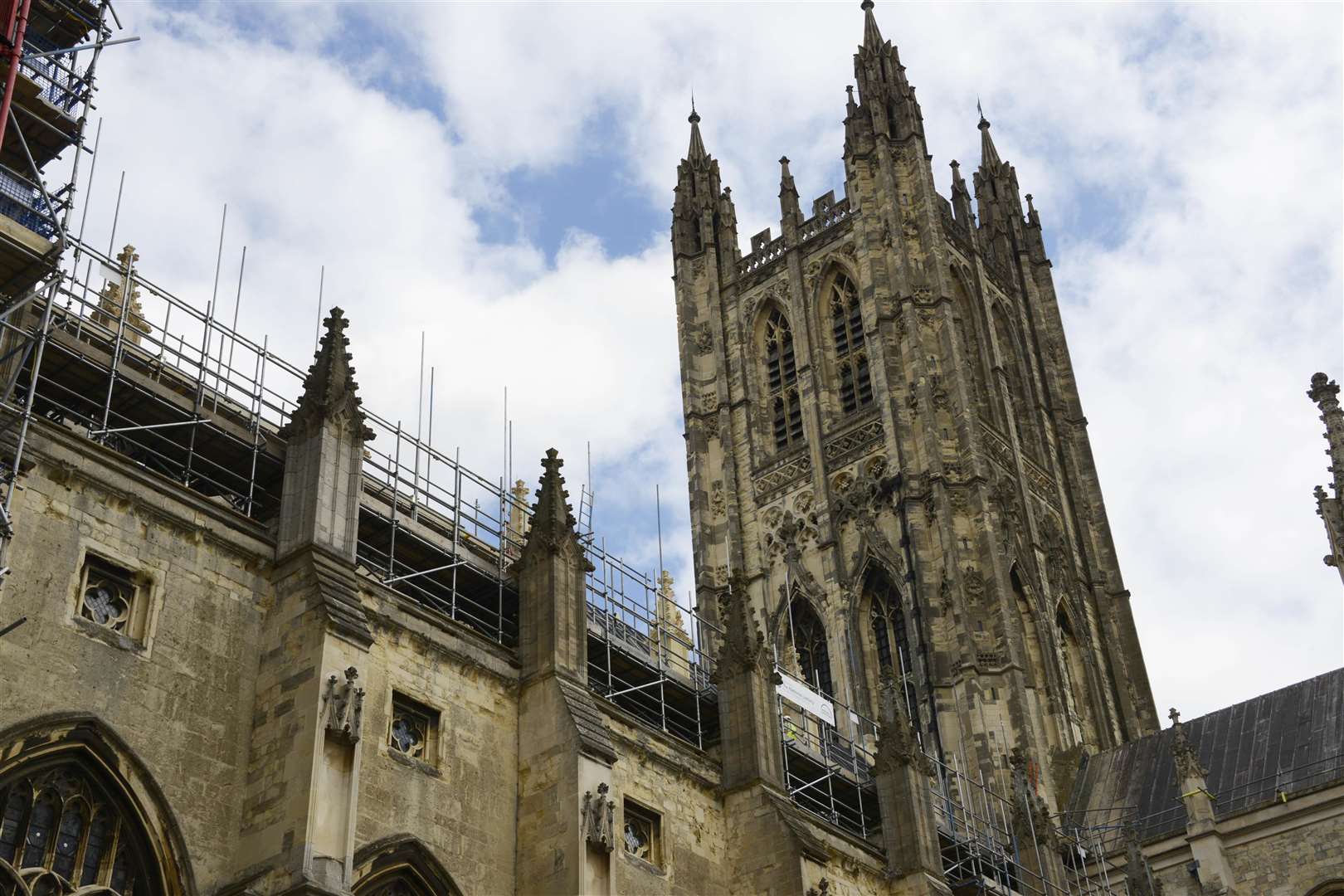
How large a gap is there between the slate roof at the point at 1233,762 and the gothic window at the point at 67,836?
79.8ft

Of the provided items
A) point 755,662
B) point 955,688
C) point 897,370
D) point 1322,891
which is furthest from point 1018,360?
point 755,662

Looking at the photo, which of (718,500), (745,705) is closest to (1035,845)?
(745,705)

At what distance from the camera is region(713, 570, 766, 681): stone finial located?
79.9ft

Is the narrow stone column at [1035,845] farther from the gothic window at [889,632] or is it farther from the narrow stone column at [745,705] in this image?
the narrow stone column at [745,705]

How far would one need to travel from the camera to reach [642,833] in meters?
21.3

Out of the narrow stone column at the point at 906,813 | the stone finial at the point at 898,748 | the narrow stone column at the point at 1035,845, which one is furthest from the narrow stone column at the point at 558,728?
the narrow stone column at the point at 1035,845

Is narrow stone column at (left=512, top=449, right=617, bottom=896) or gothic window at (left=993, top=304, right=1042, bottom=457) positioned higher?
gothic window at (left=993, top=304, right=1042, bottom=457)

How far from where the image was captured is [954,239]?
4806cm

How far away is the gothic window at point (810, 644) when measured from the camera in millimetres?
40812

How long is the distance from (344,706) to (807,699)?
17.6 m

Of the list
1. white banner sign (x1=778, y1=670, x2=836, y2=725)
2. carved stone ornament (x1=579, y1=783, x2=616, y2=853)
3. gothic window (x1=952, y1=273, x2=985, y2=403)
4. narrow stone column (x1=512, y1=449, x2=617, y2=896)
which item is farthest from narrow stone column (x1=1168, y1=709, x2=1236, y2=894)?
carved stone ornament (x1=579, y1=783, x2=616, y2=853)

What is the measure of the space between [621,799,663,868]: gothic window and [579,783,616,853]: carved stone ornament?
2059 millimetres

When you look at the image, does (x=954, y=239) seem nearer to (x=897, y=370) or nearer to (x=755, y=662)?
(x=897, y=370)

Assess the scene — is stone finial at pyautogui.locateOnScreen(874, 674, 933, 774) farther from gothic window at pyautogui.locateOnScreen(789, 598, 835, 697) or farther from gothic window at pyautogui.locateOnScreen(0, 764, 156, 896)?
gothic window at pyautogui.locateOnScreen(0, 764, 156, 896)
